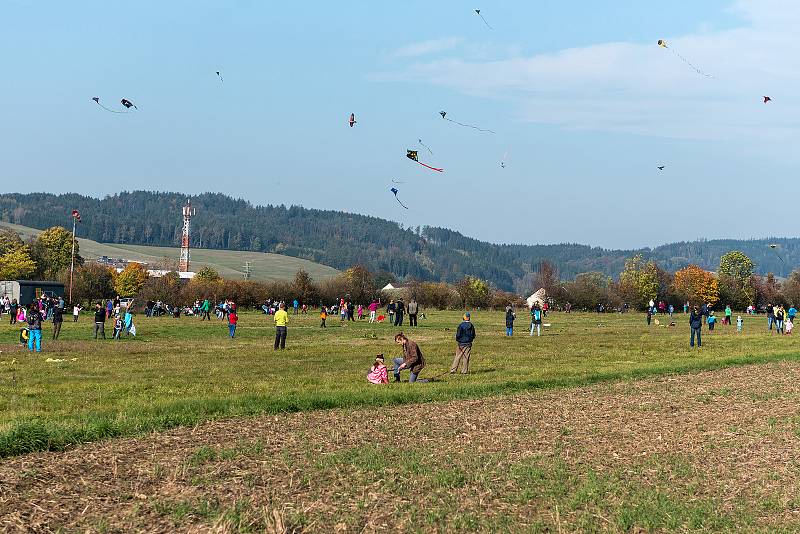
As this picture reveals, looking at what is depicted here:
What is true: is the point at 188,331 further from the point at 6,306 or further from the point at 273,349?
the point at 6,306

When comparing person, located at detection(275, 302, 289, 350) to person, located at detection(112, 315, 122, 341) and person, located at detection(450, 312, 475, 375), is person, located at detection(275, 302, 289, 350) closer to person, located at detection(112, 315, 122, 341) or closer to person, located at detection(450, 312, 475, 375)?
person, located at detection(112, 315, 122, 341)

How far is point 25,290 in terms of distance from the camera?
306 feet

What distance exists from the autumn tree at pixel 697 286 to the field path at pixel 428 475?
169306 millimetres

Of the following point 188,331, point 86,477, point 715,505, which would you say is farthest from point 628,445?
point 188,331

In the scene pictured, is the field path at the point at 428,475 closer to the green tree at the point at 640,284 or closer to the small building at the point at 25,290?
the small building at the point at 25,290

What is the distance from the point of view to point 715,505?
12023mm

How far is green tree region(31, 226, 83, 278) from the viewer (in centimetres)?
15138

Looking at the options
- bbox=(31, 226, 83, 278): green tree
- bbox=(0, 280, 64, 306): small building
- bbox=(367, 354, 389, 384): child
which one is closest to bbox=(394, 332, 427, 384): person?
bbox=(367, 354, 389, 384): child

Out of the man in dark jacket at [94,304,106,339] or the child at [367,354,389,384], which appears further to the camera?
the man in dark jacket at [94,304,106,339]

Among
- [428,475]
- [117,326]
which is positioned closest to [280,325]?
[117,326]

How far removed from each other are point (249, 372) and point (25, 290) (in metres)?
72.9

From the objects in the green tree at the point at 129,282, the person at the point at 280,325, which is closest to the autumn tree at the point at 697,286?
the green tree at the point at 129,282

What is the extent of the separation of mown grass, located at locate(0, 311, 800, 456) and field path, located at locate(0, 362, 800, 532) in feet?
4.74

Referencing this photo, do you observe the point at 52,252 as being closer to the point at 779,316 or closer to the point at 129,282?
the point at 129,282
